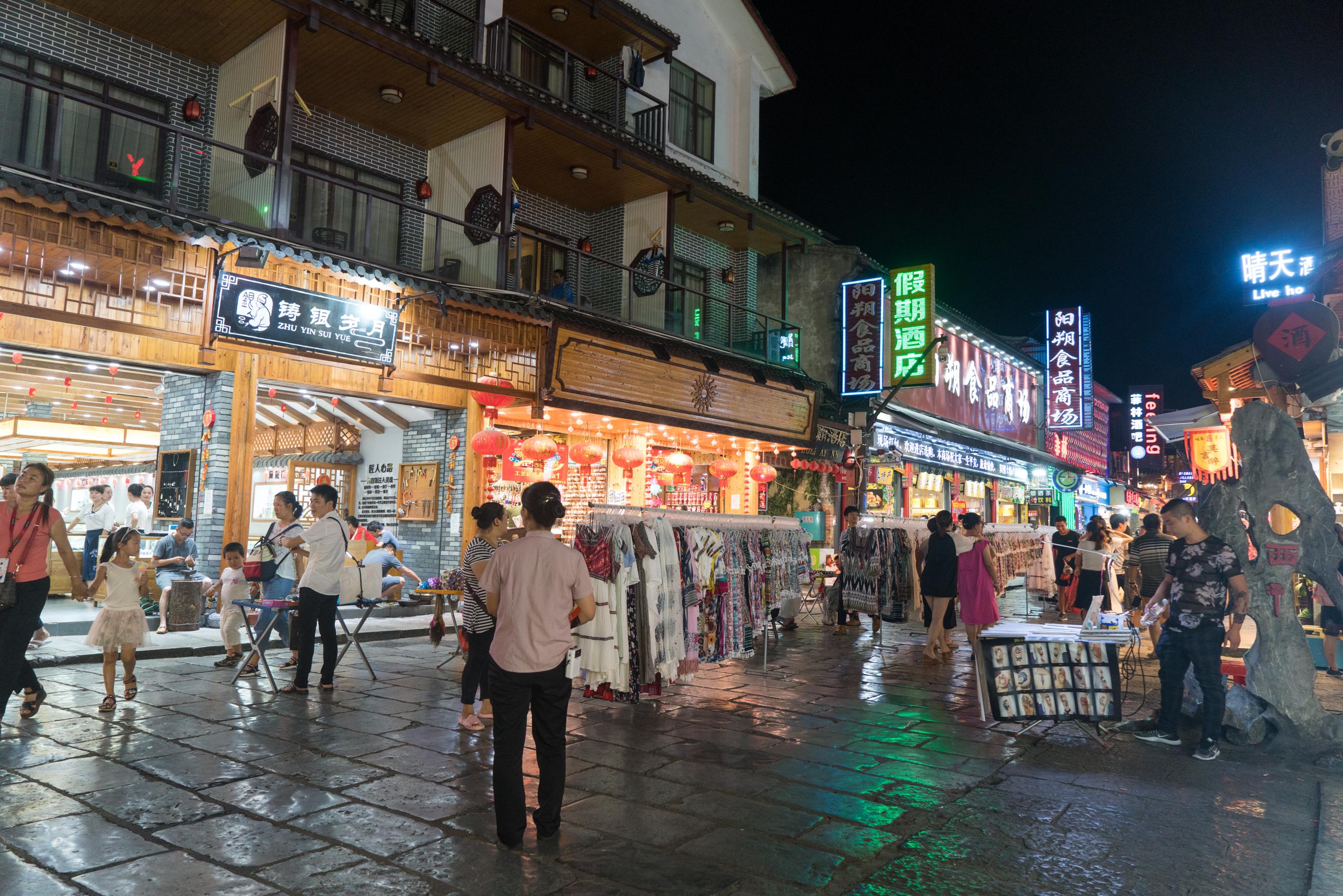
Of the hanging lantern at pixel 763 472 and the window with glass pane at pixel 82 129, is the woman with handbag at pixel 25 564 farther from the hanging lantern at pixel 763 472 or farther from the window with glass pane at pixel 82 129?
the hanging lantern at pixel 763 472

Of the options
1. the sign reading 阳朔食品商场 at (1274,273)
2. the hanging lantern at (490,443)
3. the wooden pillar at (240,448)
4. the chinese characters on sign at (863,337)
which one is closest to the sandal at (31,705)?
the wooden pillar at (240,448)

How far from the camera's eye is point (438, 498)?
13109 millimetres

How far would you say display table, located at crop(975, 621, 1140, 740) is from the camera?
648 cm

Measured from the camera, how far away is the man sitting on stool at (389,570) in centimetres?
1088

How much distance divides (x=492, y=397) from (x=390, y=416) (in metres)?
1.95

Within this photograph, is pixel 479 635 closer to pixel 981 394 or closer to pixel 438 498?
pixel 438 498

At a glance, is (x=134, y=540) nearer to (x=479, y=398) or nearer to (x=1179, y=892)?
(x=479, y=398)

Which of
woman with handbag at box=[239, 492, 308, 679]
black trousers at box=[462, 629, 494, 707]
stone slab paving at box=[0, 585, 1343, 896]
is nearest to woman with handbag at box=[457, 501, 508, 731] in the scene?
black trousers at box=[462, 629, 494, 707]

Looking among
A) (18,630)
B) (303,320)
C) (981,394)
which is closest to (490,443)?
(303,320)

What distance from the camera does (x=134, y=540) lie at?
7.07 metres

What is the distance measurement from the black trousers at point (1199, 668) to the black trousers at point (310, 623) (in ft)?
22.5

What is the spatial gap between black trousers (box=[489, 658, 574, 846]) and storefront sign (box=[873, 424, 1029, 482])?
17.9 metres

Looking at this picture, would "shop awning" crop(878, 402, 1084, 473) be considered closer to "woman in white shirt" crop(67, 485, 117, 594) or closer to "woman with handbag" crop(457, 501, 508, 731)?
"woman with handbag" crop(457, 501, 508, 731)

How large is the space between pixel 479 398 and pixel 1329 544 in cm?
1047
